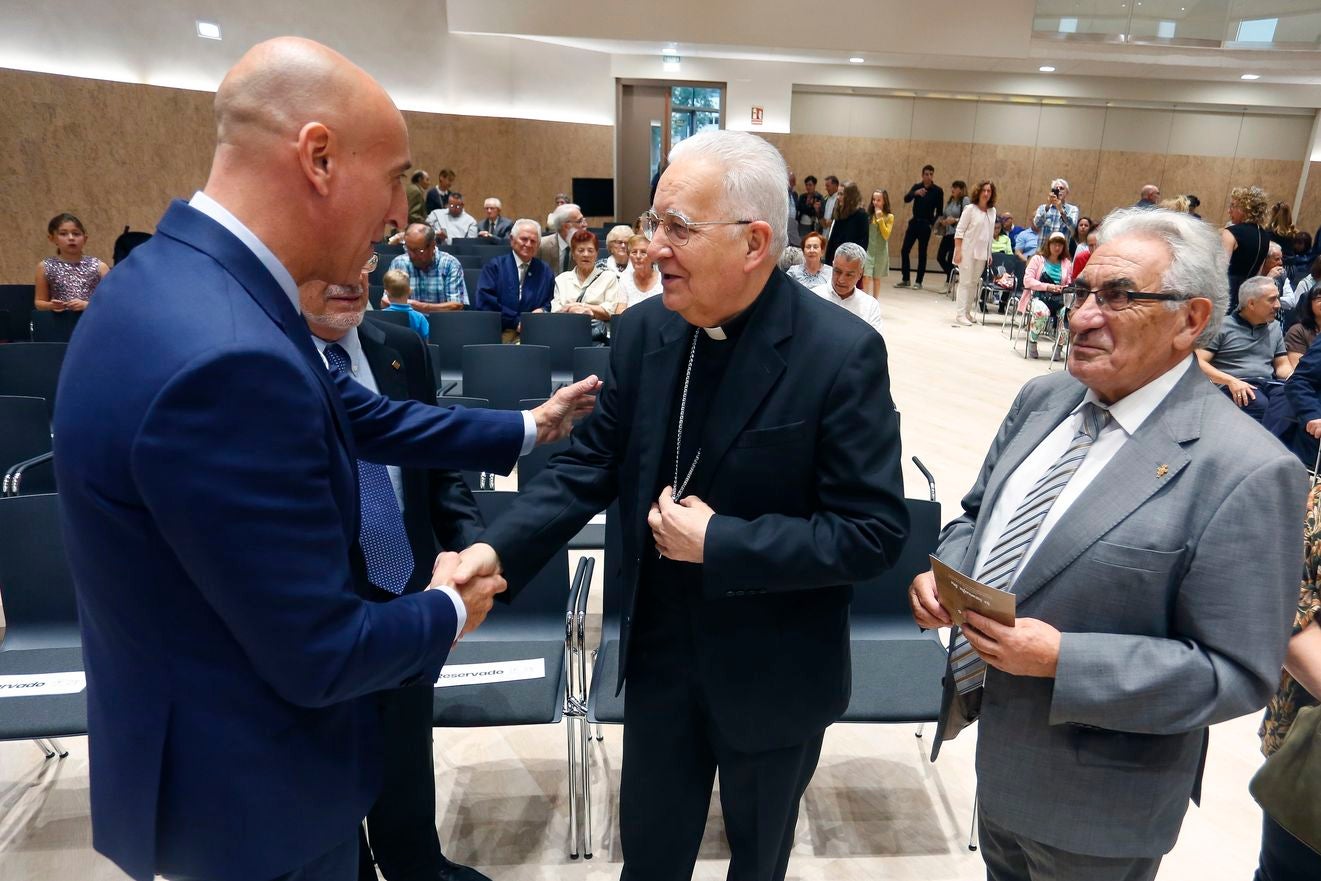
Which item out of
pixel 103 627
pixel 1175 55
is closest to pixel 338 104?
pixel 103 627

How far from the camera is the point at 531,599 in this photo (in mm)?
2854

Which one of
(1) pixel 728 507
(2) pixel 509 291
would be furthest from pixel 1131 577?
(2) pixel 509 291

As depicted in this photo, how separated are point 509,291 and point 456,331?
82cm

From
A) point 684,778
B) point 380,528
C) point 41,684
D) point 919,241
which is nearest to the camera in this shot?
point 684,778

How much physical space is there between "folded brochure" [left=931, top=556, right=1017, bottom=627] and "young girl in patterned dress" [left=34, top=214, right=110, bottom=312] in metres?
6.60

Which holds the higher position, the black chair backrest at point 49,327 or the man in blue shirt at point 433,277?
the man in blue shirt at point 433,277

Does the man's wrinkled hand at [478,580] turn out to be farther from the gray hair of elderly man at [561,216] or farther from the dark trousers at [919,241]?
the dark trousers at [919,241]

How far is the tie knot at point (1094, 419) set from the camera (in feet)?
5.08

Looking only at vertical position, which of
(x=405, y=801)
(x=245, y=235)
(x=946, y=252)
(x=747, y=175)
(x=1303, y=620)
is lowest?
(x=405, y=801)

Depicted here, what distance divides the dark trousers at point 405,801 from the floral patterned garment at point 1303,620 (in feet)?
6.26

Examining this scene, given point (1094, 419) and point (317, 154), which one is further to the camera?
point (1094, 419)

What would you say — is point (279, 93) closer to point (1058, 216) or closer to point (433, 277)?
point (433, 277)

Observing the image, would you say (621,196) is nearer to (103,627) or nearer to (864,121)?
(864,121)

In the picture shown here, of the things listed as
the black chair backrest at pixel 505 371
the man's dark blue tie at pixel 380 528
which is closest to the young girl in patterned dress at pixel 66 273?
the black chair backrest at pixel 505 371
